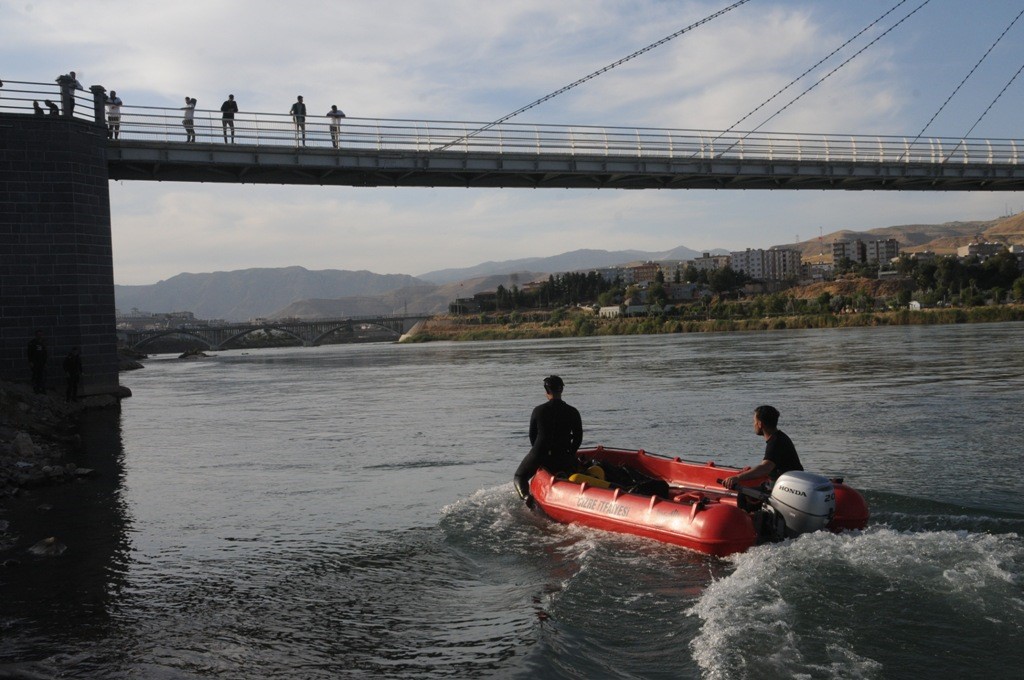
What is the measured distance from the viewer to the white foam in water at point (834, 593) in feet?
22.9

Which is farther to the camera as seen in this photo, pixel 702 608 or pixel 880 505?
pixel 880 505

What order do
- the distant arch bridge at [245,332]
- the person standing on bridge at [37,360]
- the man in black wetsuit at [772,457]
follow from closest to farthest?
the man in black wetsuit at [772,457], the person standing on bridge at [37,360], the distant arch bridge at [245,332]

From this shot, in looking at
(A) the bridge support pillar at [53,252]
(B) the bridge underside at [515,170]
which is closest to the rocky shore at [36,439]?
(A) the bridge support pillar at [53,252]

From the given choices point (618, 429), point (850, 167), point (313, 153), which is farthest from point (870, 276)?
point (618, 429)

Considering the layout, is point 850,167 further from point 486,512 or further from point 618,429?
point 486,512

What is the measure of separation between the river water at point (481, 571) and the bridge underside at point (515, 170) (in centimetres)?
1794

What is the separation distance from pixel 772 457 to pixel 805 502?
82 cm

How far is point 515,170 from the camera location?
139ft

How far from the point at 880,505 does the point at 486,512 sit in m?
5.29

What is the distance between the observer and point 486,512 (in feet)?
41.5

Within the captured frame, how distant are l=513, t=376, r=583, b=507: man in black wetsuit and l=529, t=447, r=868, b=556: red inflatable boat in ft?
0.51

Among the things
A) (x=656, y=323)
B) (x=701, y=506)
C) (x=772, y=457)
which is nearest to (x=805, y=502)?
(x=772, y=457)

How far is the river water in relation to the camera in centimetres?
722

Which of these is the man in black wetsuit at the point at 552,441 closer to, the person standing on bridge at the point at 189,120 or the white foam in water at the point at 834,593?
the white foam in water at the point at 834,593
